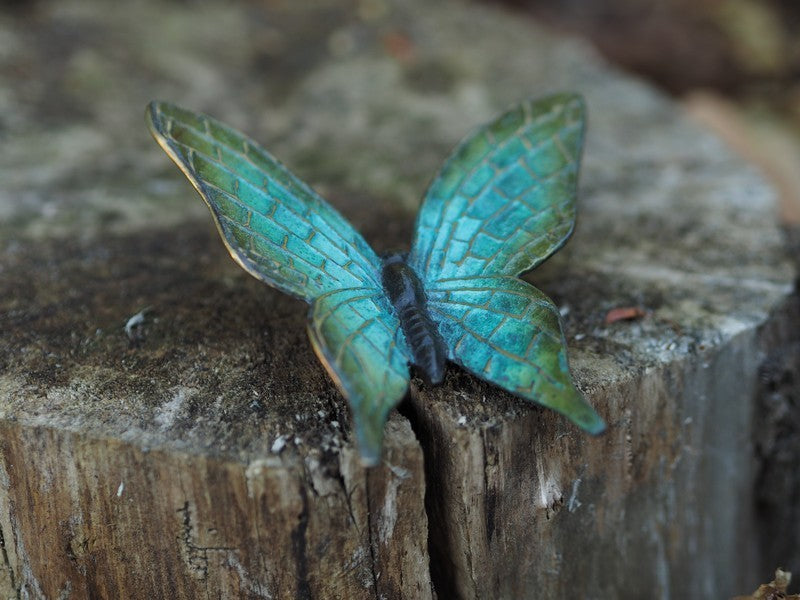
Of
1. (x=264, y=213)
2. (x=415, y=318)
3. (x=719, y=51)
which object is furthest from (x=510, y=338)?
(x=719, y=51)

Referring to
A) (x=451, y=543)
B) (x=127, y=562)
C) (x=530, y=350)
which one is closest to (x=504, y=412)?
(x=530, y=350)

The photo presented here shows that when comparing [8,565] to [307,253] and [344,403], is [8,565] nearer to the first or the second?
[344,403]

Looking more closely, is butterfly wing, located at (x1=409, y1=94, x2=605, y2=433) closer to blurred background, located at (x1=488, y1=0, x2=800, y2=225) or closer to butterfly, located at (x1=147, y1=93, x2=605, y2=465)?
butterfly, located at (x1=147, y1=93, x2=605, y2=465)

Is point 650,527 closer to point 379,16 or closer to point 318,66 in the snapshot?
point 318,66

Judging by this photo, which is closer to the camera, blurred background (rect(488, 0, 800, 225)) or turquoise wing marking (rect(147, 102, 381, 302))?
turquoise wing marking (rect(147, 102, 381, 302))

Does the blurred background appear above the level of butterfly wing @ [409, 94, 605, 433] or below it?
above

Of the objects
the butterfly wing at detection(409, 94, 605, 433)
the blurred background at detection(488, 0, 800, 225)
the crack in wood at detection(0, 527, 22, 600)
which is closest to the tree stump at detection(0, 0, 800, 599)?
the crack in wood at detection(0, 527, 22, 600)

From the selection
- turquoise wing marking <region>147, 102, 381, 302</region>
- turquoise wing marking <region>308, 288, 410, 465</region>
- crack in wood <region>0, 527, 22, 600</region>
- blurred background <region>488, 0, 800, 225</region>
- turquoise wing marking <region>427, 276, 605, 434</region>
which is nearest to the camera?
turquoise wing marking <region>308, 288, 410, 465</region>

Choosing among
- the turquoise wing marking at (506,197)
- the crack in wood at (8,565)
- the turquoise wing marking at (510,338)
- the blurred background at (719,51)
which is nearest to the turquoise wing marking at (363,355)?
the turquoise wing marking at (510,338)
